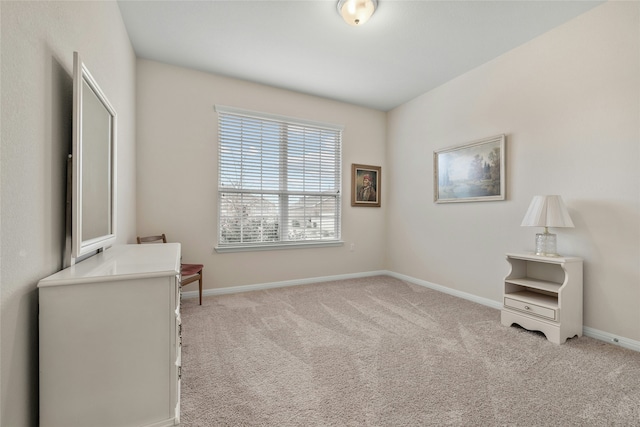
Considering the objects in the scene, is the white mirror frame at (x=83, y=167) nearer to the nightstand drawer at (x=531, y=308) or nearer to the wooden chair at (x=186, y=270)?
the wooden chair at (x=186, y=270)

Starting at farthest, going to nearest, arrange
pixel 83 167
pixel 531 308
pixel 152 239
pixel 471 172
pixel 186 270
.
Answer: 1. pixel 471 172
2. pixel 152 239
3. pixel 186 270
4. pixel 531 308
5. pixel 83 167

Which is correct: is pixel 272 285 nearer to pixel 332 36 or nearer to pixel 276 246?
pixel 276 246

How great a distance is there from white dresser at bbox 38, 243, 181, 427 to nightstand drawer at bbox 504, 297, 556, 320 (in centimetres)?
269

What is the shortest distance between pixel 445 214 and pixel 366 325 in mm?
1916

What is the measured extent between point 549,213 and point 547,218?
0.05m

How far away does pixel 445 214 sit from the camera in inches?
144

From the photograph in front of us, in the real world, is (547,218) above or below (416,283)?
above

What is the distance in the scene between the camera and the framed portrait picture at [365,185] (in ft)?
14.4

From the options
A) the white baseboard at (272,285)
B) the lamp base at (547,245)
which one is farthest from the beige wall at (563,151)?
the white baseboard at (272,285)

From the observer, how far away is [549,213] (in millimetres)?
2328

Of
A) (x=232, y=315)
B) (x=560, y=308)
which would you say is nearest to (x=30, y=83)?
(x=232, y=315)

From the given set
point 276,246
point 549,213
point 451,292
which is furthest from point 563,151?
point 276,246

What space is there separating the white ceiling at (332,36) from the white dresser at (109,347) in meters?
2.29

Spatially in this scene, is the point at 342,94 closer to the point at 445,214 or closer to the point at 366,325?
the point at 445,214
